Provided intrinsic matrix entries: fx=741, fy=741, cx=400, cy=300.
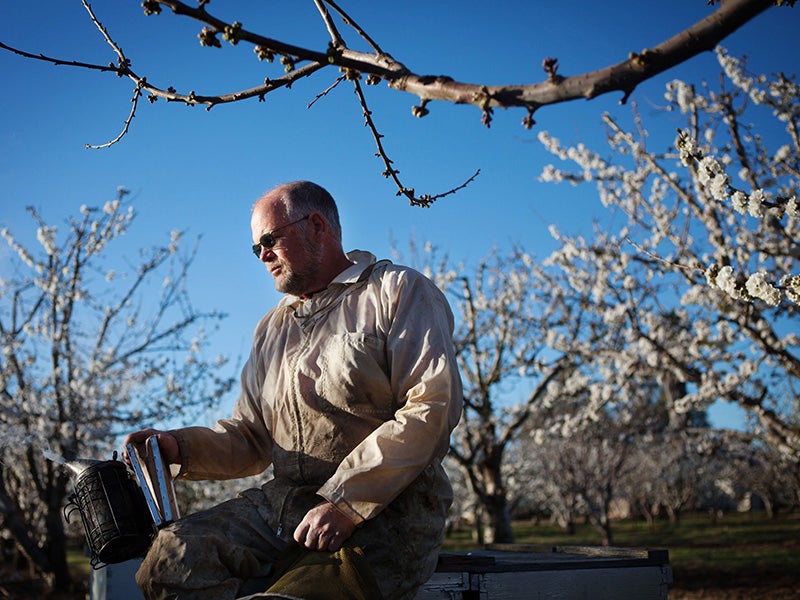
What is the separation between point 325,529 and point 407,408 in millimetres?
411

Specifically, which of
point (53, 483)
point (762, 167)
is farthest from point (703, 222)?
point (53, 483)

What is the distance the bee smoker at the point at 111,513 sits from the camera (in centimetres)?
234

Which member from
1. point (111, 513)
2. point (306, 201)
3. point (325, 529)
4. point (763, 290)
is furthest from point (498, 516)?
point (325, 529)

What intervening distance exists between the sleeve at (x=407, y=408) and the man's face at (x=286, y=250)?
1.21 ft

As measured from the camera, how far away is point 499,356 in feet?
39.3

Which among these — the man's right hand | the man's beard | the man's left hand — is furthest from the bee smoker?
the man's beard

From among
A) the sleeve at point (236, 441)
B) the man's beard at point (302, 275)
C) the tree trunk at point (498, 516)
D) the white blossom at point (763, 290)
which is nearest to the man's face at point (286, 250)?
the man's beard at point (302, 275)

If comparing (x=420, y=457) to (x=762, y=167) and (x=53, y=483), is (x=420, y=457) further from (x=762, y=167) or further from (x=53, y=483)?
(x=53, y=483)

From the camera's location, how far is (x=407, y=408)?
7.14ft

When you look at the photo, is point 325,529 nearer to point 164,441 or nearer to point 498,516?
point 164,441

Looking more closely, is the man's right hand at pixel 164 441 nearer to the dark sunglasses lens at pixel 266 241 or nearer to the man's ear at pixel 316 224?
the dark sunglasses lens at pixel 266 241

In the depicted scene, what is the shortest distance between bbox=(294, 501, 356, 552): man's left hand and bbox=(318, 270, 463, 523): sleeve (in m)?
0.02

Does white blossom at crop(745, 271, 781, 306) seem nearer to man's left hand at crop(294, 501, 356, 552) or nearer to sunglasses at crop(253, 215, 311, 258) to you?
sunglasses at crop(253, 215, 311, 258)

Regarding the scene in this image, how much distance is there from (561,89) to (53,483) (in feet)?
31.4
